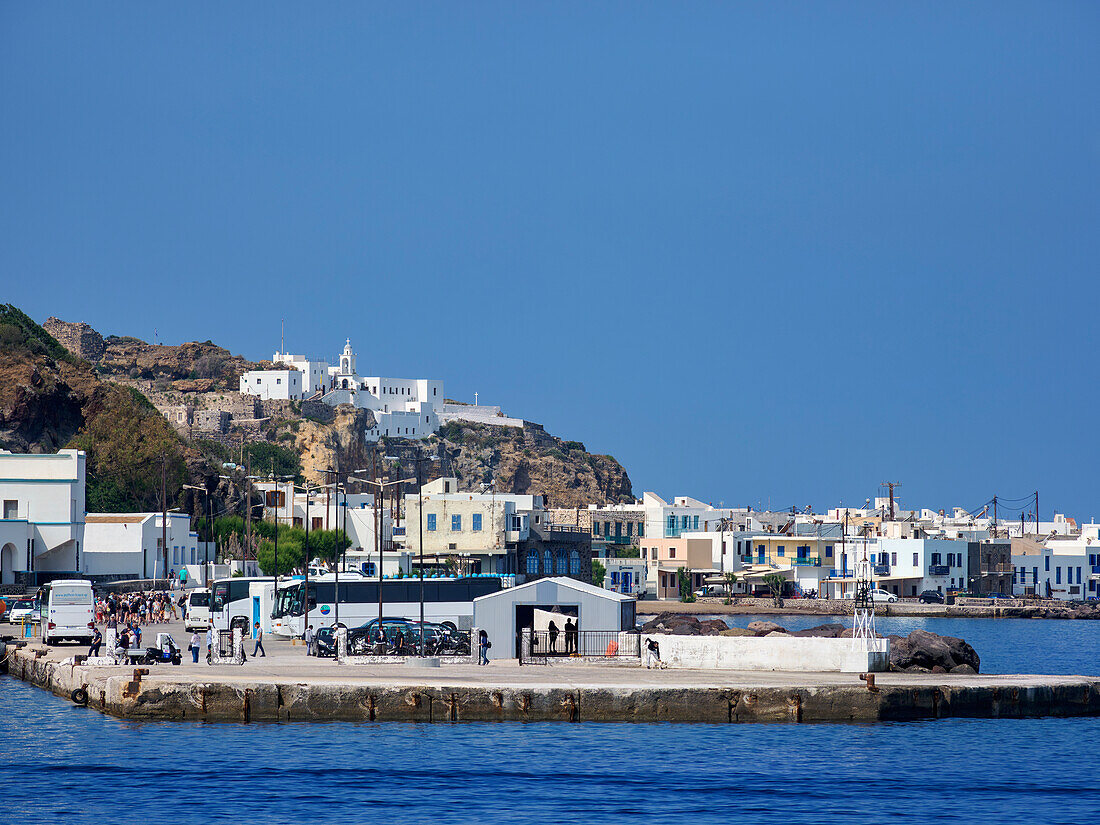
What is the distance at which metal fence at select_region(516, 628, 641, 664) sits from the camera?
41.5 m

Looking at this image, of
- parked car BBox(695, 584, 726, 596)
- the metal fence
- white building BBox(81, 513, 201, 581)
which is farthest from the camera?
parked car BBox(695, 584, 726, 596)

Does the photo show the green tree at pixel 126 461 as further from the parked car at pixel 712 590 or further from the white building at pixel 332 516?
the parked car at pixel 712 590

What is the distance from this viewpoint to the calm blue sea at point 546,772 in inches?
1085

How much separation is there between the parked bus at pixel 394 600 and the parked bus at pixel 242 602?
2.19 m

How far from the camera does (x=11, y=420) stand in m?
104

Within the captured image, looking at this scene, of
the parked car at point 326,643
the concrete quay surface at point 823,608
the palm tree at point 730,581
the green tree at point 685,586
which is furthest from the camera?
the palm tree at point 730,581

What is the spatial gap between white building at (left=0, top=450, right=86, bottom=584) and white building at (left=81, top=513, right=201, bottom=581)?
11.4 ft

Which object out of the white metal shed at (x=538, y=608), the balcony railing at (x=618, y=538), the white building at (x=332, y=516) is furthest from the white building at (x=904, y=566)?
the white metal shed at (x=538, y=608)

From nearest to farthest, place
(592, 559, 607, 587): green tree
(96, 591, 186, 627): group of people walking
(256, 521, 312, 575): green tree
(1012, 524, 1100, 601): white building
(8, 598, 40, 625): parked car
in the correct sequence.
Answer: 1. (96, 591, 186, 627): group of people walking
2. (8, 598, 40, 625): parked car
3. (256, 521, 312, 575): green tree
4. (592, 559, 607, 587): green tree
5. (1012, 524, 1100, 601): white building

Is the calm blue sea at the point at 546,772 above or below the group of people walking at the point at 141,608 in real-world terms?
below

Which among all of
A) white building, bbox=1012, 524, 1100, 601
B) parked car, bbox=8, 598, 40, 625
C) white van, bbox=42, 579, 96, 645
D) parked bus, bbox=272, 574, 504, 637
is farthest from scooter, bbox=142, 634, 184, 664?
white building, bbox=1012, 524, 1100, 601

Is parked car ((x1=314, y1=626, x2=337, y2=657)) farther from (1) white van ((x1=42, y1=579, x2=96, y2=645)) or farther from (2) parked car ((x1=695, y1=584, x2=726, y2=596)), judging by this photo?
(2) parked car ((x1=695, y1=584, x2=726, y2=596))

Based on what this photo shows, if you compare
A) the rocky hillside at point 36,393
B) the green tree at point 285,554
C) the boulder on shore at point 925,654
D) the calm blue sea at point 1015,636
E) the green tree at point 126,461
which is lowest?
the calm blue sea at point 1015,636

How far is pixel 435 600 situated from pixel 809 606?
62.0 metres
